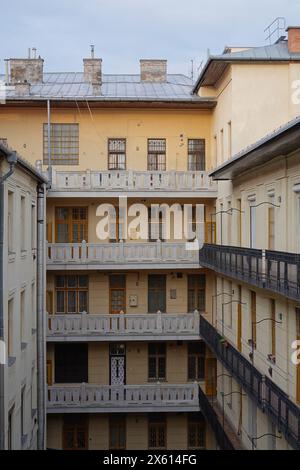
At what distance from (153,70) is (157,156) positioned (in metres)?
4.98

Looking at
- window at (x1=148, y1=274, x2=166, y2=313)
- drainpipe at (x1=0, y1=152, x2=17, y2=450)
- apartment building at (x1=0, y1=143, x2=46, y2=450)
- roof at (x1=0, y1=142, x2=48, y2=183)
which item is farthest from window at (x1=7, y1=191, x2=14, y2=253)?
window at (x1=148, y1=274, x2=166, y2=313)

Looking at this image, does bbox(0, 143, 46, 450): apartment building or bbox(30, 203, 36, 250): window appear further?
bbox(30, 203, 36, 250): window

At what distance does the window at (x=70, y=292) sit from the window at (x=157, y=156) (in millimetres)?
5191

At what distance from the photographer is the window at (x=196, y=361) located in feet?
79.6

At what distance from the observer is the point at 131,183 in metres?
23.1

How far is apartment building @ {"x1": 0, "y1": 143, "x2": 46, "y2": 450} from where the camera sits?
13961 mm

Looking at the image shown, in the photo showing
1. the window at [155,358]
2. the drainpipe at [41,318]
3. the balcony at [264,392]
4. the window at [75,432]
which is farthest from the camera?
the window at [155,358]

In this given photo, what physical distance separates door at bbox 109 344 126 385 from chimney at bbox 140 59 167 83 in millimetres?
11680

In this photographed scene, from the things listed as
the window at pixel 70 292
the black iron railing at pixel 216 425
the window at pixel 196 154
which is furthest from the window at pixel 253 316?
the window at pixel 70 292

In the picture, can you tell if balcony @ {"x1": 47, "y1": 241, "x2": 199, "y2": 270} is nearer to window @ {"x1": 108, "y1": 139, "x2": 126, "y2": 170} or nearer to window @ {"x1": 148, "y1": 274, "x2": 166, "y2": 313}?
window @ {"x1": 148, "y1": 274, "x2": 166, "y2": 313}

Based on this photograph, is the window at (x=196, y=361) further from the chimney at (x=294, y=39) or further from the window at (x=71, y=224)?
the chimney at (x=294, y=39)

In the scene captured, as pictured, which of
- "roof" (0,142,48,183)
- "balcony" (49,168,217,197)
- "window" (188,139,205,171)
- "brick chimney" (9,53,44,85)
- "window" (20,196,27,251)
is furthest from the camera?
"brick chimney" (9,53,44,85)

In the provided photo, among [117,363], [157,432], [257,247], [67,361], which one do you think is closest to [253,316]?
[257,247]
